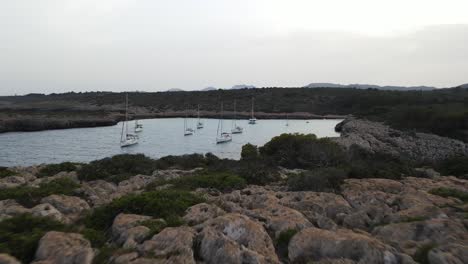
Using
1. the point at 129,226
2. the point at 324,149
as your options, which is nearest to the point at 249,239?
the point at 129,226

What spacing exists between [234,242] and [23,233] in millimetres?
4575

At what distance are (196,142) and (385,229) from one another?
5704cm

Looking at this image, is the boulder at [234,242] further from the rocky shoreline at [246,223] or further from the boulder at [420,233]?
the boulder at [420,233]

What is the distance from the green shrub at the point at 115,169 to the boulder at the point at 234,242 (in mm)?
10785

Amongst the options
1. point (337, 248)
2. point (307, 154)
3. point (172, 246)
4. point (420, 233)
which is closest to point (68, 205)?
point (172, 246)

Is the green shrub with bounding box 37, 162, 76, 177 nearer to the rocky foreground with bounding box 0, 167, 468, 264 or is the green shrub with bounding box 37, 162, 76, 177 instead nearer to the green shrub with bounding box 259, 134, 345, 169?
the rocky foreground with bounding box 0, 167, 468, 264

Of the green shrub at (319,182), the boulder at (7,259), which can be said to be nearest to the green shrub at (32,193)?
the boulder at (7,259)

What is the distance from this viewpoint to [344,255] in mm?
7586

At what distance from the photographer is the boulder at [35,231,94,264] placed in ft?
23.9

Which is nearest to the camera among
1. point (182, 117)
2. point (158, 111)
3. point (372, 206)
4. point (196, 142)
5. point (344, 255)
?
point (344, 255)

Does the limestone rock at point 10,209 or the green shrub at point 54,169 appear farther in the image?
the green shrub at point 54,169

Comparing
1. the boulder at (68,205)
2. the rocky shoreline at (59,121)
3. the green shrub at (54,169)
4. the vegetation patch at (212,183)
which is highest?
the boulder at (68,205)

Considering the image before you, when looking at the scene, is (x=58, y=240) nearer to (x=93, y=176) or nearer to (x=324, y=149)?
(x=93, y=176)

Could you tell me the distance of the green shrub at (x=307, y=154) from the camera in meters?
25.0
